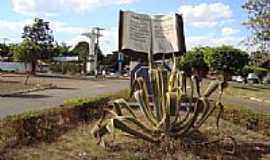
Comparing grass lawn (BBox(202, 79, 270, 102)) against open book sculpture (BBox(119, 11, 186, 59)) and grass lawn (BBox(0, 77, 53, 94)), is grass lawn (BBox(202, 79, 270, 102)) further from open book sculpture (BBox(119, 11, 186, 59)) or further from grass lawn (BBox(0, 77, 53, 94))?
open book sculpture (BBox(119, 11, 186, 59))

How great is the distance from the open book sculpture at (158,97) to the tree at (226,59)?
38.6 metres

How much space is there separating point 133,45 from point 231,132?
111 inches

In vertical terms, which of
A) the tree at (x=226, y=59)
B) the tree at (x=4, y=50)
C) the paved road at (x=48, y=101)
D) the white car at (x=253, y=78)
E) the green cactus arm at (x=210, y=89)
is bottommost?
the white car at (x=253, y=78)

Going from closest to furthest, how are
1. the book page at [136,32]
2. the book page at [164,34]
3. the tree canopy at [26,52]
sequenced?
the book page at [136,32]
the book page at [164,34]
the tree canopy at [26,52]

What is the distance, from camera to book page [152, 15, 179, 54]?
10.5 m

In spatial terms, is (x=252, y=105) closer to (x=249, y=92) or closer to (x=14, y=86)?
(x=249, y=92)

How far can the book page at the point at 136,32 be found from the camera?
1010cm

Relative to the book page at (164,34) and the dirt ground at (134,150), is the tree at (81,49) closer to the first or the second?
the book page at (164,34)

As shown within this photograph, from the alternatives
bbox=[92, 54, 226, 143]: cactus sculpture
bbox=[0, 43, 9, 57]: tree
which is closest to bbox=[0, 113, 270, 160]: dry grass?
bbox=[92, 54, 226, 143]: cactus sculpture

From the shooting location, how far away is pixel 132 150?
332 inches

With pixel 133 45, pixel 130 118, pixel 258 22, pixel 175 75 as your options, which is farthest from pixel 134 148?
pixel 258 22

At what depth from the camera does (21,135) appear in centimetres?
871

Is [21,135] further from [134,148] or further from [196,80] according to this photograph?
[196,80]

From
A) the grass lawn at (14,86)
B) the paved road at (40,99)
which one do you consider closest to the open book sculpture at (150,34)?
the paved road at (40,99)
